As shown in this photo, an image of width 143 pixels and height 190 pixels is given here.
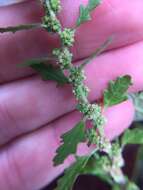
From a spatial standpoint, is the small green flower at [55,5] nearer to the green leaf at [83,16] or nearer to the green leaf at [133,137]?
the green leaf at [83,16]

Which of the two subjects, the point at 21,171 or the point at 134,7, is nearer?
the point at 134,7

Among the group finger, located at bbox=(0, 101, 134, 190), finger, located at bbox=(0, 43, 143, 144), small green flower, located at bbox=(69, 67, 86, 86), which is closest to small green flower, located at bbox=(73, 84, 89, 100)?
small green flower, located at bbox=(69, 67, 86, 86)

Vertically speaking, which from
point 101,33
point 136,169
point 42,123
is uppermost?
point 101,33

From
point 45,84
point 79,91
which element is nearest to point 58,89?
point 45,84

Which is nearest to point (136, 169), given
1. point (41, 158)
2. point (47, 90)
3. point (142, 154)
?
point (142, 154)

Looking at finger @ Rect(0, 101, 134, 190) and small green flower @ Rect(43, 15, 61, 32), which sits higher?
small green flower @ Rect(43, 15, 61, 32)

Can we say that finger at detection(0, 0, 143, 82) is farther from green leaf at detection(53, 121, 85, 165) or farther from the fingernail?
green leaf at detection(53, 121, 85, 165)

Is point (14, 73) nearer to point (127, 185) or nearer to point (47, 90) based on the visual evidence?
point (47, 90)
